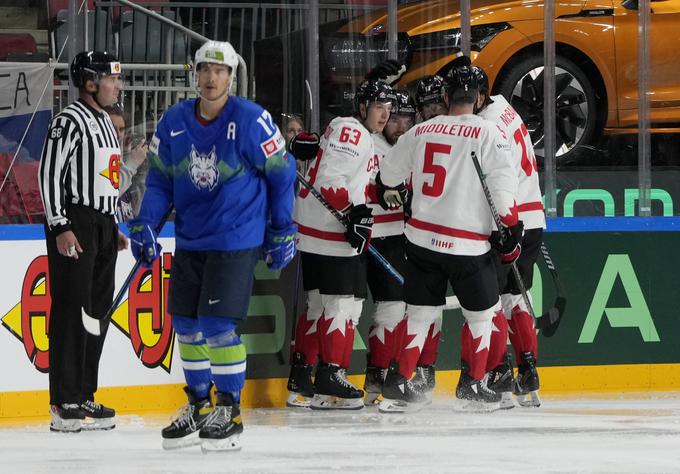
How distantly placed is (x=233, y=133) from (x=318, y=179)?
145cm

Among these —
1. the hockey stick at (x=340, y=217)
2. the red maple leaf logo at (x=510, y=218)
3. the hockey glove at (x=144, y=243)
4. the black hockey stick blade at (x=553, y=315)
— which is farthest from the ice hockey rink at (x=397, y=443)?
the red maple leaf logo at (x=510, y=218)

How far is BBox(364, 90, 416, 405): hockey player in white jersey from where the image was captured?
675 centimetres

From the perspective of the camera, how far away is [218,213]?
520 cm

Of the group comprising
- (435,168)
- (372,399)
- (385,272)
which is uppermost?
(435,168)

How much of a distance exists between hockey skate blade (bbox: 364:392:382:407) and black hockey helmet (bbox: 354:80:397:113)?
1.35 meters

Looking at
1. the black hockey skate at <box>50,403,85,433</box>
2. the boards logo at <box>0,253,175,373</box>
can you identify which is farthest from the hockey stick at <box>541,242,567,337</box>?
the black hockey skate at <box>50,403,85,433</box>

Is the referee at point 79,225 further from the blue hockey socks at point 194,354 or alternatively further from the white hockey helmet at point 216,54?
the white hockey helmet at point 216,54

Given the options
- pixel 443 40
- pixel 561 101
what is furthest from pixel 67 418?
pixel 561 101

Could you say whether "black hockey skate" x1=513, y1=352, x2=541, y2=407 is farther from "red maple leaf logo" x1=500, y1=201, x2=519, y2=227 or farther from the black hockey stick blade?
"red maple leaf logo" x1=500, y1=201, x2=519, y2=227

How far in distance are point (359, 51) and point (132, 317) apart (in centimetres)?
195

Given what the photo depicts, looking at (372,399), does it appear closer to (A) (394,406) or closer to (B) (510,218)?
(A) (394,406)

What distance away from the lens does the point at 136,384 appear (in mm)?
6547

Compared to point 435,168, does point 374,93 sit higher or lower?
higher

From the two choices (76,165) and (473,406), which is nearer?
(76,165)
